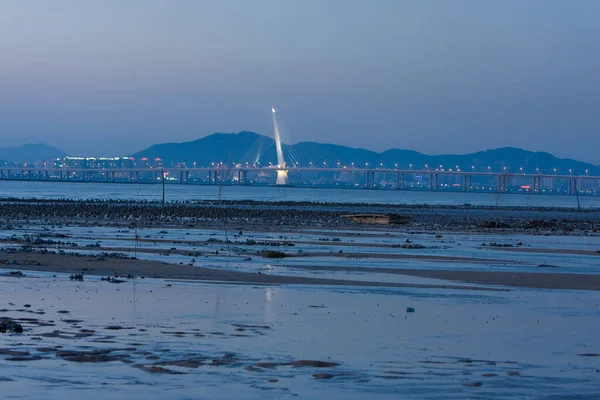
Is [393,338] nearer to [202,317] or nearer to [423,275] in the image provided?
[202,317]

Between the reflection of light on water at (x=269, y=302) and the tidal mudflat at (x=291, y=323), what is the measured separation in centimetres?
2

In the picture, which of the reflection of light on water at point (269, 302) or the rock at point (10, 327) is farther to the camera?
the reflection of light on water at point (269, 302)

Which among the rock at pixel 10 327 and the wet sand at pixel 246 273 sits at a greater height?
the rock at pixel 10 327

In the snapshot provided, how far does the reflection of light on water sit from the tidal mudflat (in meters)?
0.02

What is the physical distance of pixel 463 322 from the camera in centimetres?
1064

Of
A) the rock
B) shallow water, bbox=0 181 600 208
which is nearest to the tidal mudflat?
the rock

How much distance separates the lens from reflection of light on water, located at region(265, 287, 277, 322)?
10.6m

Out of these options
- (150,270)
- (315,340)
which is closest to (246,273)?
(150,270)

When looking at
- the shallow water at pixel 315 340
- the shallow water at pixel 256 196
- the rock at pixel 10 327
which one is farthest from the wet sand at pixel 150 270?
the shallow water at pixel 256 196

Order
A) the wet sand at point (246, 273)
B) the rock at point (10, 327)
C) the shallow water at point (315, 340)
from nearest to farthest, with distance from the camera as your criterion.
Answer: the shallow water at point (315, 340)
the rock at point (10, 327)
the wet sand at point (246, 273)

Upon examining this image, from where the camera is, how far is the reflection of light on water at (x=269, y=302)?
10562mm

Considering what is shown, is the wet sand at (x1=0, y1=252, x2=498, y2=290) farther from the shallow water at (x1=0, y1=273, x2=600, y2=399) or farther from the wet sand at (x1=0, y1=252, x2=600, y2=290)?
the shallow water at (x1=0, y1=273, x2=600, y2=399)

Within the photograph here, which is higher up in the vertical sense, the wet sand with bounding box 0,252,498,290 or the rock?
the rock

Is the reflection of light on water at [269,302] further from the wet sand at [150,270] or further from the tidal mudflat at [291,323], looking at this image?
the wet sand at [150,270]
